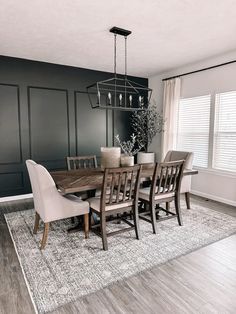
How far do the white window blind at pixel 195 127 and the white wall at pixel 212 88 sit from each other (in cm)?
17

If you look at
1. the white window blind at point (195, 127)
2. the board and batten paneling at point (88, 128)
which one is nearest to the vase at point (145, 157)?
the white window blind at point (195, 127)

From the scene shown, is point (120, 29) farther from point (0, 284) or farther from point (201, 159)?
point (0, 284)

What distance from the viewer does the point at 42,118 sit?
4.54 metres

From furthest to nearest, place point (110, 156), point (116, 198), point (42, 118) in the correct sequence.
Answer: point (42, 118) → point (110, 156) → point (116, 198)

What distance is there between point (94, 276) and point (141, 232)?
1056mm

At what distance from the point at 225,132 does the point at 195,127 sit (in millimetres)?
691

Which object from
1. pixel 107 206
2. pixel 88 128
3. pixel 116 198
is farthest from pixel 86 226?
pixel 88 128

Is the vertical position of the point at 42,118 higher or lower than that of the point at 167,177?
higher

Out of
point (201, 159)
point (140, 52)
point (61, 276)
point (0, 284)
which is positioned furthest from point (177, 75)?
point (0, 284)

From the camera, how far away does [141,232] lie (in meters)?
3.01

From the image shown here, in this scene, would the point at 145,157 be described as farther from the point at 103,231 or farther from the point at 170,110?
the point at 103,231

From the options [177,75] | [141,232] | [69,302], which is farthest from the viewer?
[177,75]

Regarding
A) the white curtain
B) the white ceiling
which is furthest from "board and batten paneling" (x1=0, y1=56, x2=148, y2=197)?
Result: the white curtain

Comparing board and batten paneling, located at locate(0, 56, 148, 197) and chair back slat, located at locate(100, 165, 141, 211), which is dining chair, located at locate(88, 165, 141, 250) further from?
board and batten paneling, located at locate(0, 56, 148, 197)
